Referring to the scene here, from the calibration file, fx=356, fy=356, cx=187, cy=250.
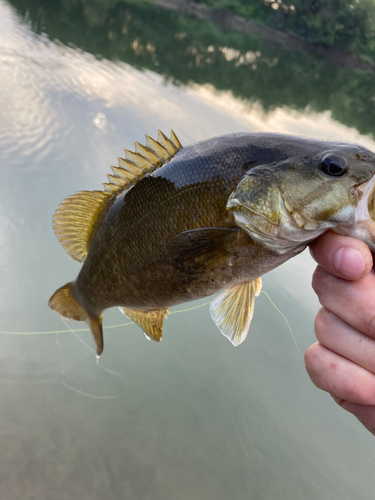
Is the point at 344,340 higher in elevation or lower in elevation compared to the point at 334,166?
lower

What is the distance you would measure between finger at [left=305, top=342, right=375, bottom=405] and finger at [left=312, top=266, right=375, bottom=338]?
0.14 m

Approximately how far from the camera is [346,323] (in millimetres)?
1315

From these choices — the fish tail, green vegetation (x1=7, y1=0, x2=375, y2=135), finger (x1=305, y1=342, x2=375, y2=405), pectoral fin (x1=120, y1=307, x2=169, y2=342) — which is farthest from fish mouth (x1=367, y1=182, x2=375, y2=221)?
green vegetation (x1=7, y1=0, x2=375, y2=135)

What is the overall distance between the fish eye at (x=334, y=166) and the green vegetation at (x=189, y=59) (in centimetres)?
1136

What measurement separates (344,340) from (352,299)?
0.52 feet

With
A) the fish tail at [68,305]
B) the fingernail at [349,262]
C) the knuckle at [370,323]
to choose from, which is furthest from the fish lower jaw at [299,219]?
the fish tail at [68,305]

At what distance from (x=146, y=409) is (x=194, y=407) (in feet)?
1.40

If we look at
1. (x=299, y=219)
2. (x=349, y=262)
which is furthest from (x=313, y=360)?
(x=299, y=219)

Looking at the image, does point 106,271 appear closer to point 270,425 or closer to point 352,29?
point 270,425

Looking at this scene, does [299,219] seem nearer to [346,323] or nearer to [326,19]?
[346,323]

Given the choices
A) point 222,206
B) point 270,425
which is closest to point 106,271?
point 222,206

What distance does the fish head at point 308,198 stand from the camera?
115cm

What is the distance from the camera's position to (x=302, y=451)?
3061 millimetres

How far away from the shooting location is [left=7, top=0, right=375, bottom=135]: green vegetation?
1255cm
